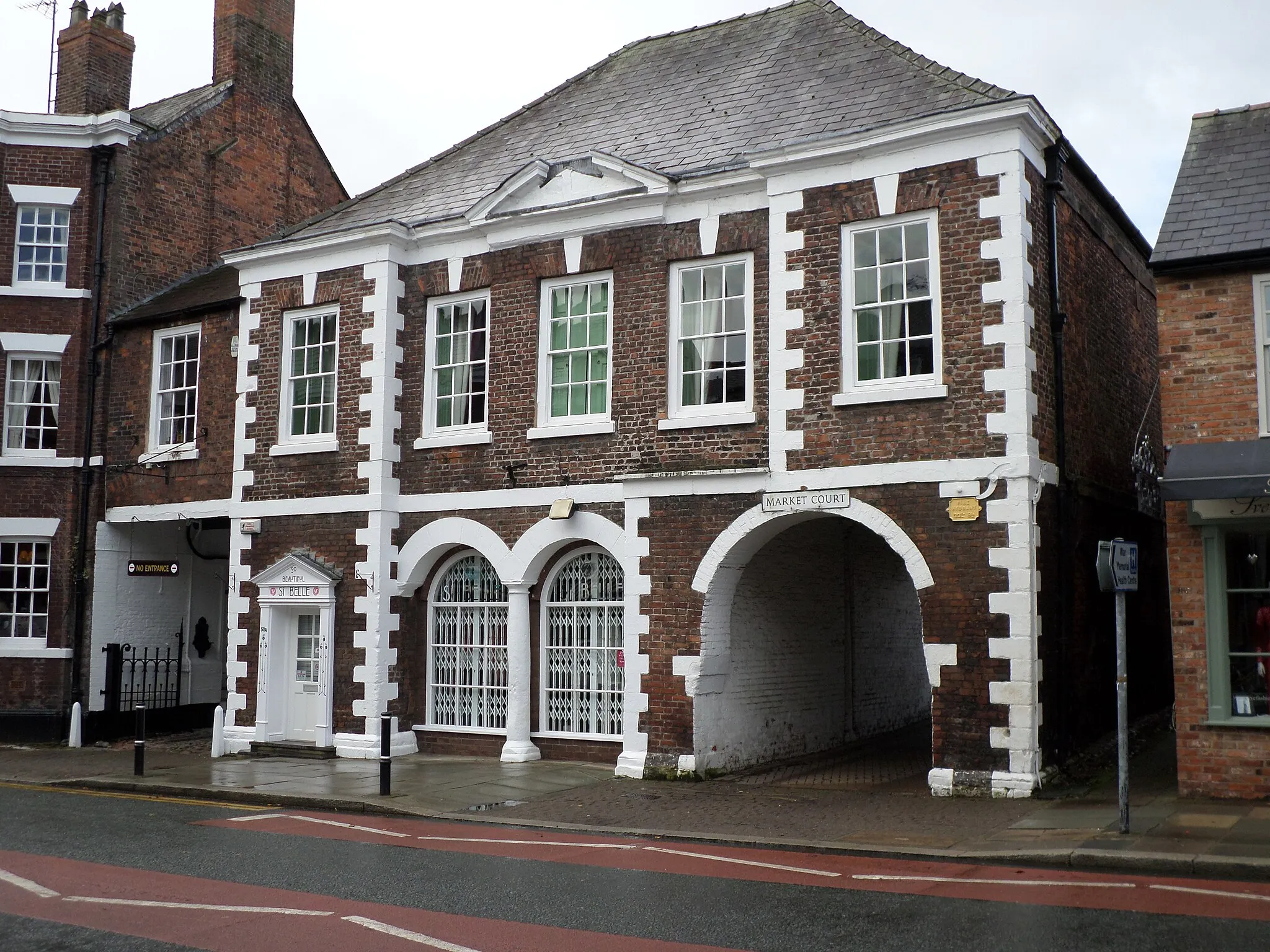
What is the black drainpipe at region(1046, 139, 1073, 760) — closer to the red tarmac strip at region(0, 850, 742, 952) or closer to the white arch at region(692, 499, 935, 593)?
the white arch at region(692, 499, 935, 593)

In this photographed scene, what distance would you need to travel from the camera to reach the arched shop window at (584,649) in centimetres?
1630

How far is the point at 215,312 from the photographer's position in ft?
65.9

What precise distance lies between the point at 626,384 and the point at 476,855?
7184 mm

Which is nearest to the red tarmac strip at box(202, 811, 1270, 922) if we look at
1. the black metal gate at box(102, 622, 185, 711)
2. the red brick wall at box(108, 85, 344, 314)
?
the black metal gate at box(102, 622, 185, 711)

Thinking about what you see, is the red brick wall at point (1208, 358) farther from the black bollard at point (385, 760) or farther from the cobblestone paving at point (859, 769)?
the black bollard at point (385, 760)

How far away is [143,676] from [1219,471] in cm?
1762

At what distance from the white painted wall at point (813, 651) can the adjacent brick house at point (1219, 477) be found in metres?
5.21

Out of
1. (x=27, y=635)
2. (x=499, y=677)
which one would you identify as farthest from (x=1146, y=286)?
(x=27, y=635)

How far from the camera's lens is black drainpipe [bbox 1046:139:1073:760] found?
45.3 feet

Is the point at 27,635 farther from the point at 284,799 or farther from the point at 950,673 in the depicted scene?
the point at 950,673

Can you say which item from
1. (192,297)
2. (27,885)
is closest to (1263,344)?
(27,885)

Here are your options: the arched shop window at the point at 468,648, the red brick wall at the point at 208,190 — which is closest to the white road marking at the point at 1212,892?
the arched shop window at the point at 468,648

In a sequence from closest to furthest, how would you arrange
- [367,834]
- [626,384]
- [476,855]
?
1. [476,855]
2. [367,834]
3. [626,384]

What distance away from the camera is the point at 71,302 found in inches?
848
